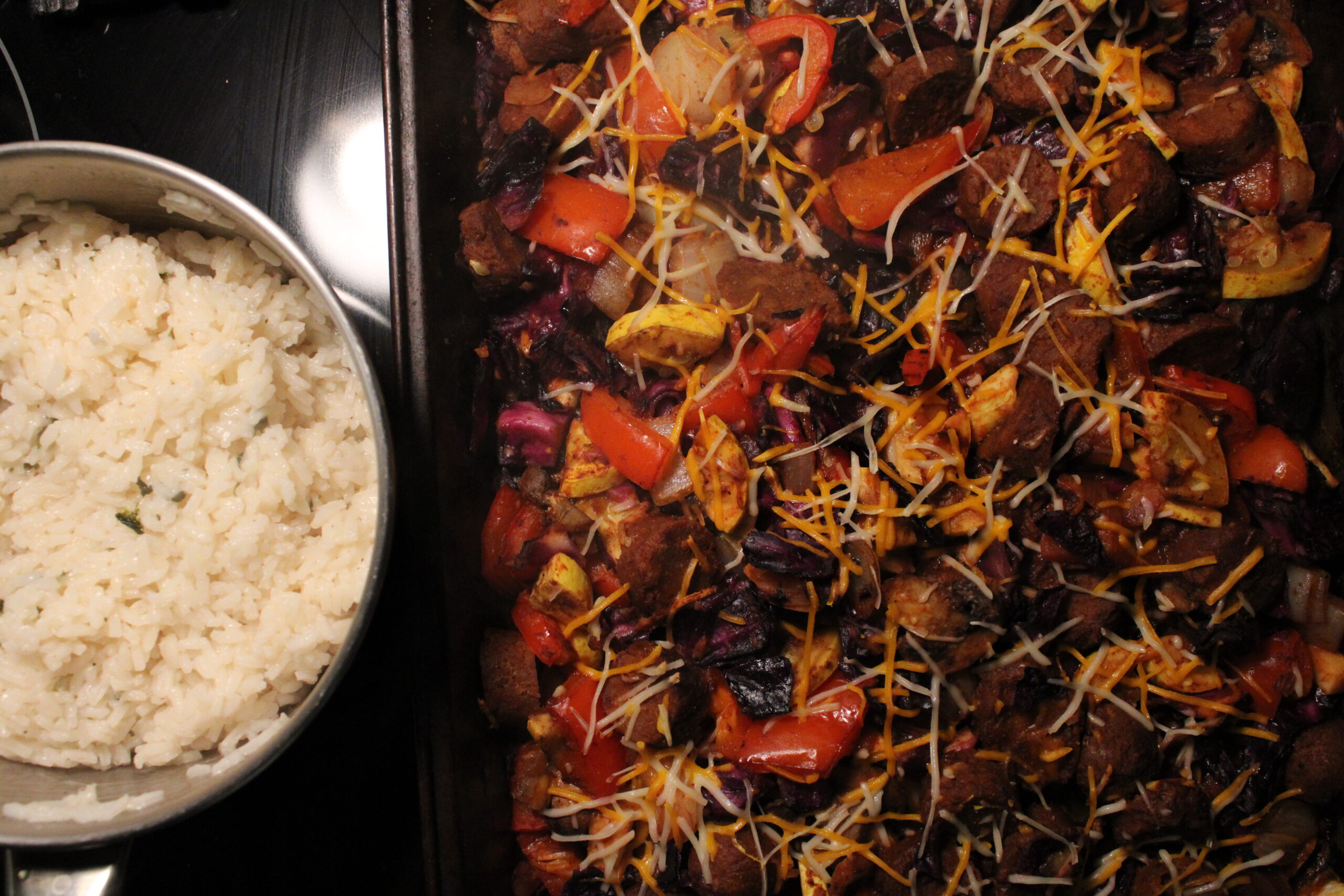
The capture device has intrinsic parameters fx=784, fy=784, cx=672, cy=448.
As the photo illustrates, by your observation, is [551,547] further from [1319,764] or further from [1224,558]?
[1319,764]

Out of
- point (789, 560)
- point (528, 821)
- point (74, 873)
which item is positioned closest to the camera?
point (74, 873)

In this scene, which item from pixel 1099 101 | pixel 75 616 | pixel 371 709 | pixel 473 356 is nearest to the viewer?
pixel 75 616

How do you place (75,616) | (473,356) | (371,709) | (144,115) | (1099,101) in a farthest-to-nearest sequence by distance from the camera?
(144,115), (371,709), (473,356), (1099,101), (75,616)

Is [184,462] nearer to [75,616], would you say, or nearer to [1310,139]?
[75,616]

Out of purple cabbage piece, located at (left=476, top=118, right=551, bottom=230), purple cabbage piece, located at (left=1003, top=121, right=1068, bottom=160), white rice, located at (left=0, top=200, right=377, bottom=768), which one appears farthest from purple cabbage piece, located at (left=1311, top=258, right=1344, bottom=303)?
white rice, located at (left=0, top=200, right=377, bottom=768)

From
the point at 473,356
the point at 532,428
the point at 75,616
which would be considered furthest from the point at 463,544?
the point at 75,616

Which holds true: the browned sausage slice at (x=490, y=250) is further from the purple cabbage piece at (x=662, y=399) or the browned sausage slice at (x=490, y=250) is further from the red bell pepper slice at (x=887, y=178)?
the red bell pepper slice at (x=887, y=178)

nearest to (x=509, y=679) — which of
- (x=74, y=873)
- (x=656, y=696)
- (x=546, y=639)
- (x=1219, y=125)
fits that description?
(x=546, y=639)

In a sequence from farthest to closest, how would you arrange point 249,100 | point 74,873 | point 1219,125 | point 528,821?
point 249,100, point 528,821, point 1219,125, point 74,873
